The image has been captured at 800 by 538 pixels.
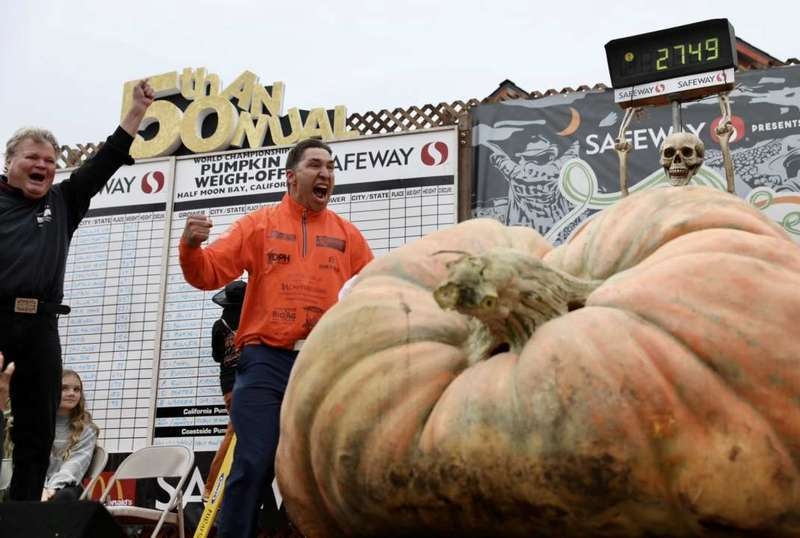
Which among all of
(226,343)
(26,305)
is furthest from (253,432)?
(226,343)

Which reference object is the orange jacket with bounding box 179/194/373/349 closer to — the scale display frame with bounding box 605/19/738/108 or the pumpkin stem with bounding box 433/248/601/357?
the pumpkin stem with bounding box 433/248/601/357

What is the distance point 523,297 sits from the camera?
1.66 meters

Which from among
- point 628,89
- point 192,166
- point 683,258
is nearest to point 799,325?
point 683,258

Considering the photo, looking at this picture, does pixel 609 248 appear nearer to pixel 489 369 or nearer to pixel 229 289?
pixel 489 369

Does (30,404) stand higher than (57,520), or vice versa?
(30,404)

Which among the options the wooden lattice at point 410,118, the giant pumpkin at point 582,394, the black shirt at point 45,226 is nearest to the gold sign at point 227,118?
the wooden lattice at point 410,118

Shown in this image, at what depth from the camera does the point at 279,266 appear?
122 inches

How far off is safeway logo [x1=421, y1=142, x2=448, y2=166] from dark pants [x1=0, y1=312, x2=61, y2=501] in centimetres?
401

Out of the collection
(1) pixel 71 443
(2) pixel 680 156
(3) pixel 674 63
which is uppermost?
(3) pixel 674 63

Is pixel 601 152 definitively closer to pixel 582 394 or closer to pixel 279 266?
pixel 279 266

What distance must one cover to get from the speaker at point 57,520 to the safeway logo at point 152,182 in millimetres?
5400

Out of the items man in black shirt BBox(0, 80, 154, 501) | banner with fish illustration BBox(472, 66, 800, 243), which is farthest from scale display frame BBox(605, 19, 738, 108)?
man in black shirt BBox(0, 80, 154, 501)

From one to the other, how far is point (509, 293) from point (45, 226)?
2.05 m

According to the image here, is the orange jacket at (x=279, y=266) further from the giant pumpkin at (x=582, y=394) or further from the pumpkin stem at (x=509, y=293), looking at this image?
the pumpkin stem at (x=509, y=293)
